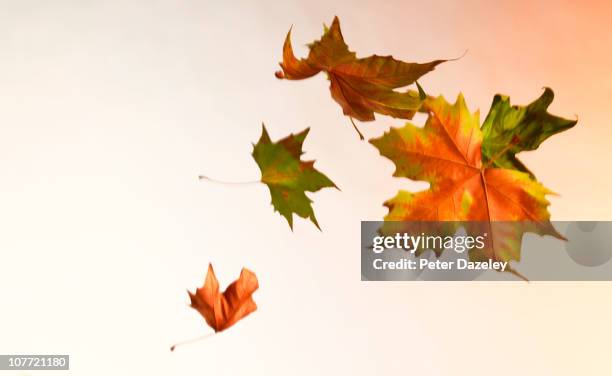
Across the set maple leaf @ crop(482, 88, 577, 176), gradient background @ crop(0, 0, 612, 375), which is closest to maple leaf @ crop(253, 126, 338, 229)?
gradient background @ crop(0, 0, 612, 375)

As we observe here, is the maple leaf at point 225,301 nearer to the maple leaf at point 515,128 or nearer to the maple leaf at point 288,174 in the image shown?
the maple leaf at point 288,174

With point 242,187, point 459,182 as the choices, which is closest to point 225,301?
point 242,187

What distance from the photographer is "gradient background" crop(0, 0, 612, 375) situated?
837mm

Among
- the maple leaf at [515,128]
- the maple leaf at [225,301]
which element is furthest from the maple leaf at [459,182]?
the maple leaf at [225,301]

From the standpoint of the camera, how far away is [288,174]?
87 centimetres

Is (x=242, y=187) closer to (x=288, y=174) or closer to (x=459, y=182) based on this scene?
(x=288, y=174)

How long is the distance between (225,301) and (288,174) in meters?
0.17

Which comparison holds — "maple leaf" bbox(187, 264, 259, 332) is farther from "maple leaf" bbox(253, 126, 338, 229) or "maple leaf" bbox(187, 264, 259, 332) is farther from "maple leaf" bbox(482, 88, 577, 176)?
"maple leaf" bbox(482, 88, 577, 176)

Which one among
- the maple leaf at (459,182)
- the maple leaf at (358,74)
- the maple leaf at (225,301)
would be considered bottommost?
the maple leaf at (225,301)

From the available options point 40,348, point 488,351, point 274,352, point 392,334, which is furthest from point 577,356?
point 40,348

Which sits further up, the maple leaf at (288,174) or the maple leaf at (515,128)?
the maple leaf at (515,128)

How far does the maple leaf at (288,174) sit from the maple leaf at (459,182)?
9 centimetres

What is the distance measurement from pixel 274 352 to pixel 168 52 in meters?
0.40

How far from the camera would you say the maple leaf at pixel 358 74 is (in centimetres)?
87
